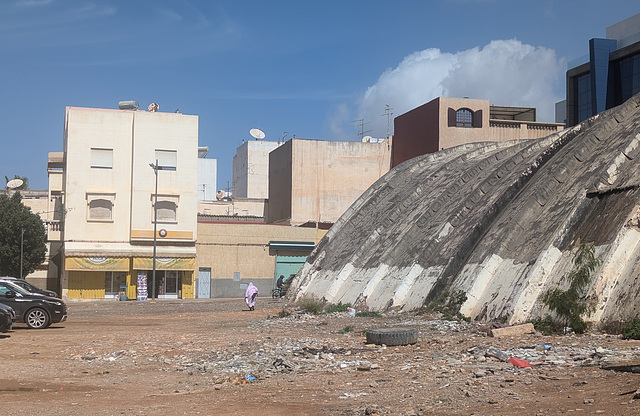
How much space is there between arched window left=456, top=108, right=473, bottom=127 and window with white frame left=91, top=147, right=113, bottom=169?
79.7ft

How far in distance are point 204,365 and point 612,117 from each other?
54.2ft

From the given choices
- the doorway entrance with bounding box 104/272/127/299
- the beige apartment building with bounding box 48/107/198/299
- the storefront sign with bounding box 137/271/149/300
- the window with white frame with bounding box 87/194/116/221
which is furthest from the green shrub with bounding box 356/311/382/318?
the window with white frame with bounding box 87/194/116/221

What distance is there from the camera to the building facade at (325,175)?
6116 centimetres

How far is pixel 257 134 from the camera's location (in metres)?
80.8

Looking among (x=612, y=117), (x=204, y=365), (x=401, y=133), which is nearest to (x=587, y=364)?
(x=204, y=365)

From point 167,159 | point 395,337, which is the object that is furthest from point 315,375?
point 167,159

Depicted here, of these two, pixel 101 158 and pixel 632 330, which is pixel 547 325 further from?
pixel 101 158

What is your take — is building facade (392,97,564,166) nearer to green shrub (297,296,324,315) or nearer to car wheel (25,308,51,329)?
green shrub (297,296,324,315)

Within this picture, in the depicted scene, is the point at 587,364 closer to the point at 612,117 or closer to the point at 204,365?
the point at 204,365

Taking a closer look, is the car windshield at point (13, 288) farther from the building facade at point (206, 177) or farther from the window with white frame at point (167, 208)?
the building facade at point (206, 177)

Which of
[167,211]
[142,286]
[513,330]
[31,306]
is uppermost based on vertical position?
[167,211]

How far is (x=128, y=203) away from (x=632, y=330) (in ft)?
140

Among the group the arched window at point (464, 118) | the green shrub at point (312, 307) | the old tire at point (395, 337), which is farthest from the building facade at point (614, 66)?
the old tire at point (395, 337)

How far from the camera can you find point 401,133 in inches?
2293
